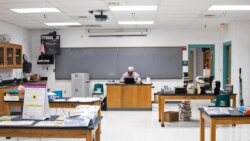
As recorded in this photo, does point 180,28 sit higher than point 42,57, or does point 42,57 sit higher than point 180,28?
point 180,28

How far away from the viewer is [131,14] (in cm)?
838

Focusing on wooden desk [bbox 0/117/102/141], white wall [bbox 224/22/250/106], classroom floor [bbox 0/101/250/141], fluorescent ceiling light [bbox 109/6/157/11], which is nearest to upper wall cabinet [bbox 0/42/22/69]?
classroom floor [bbox 0/101/250/141]

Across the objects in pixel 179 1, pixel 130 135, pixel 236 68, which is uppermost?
pixel 179 1

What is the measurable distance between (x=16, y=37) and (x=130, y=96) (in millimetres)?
4236

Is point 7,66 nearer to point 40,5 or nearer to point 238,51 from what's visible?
point 40,5

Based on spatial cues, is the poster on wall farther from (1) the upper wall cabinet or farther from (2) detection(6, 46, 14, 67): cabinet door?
(2) detection(6, 46, 14, 67): cabinet door

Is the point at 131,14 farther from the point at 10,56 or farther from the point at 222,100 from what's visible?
the point at 10,56

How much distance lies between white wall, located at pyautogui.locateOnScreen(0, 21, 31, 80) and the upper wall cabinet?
0.38 meters

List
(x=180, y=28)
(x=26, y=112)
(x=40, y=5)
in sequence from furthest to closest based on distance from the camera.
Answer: (x=180, y=28) < (x=40, y=5) < (x=26, y=112)

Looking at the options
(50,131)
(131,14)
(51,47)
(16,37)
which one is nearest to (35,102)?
(50,131)

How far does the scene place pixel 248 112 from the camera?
4.51 m

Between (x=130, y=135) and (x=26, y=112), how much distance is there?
9.51 feet

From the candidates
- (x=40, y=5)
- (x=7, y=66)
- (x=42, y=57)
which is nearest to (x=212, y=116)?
(x=40, y=5)

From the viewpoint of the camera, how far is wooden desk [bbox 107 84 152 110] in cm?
951
